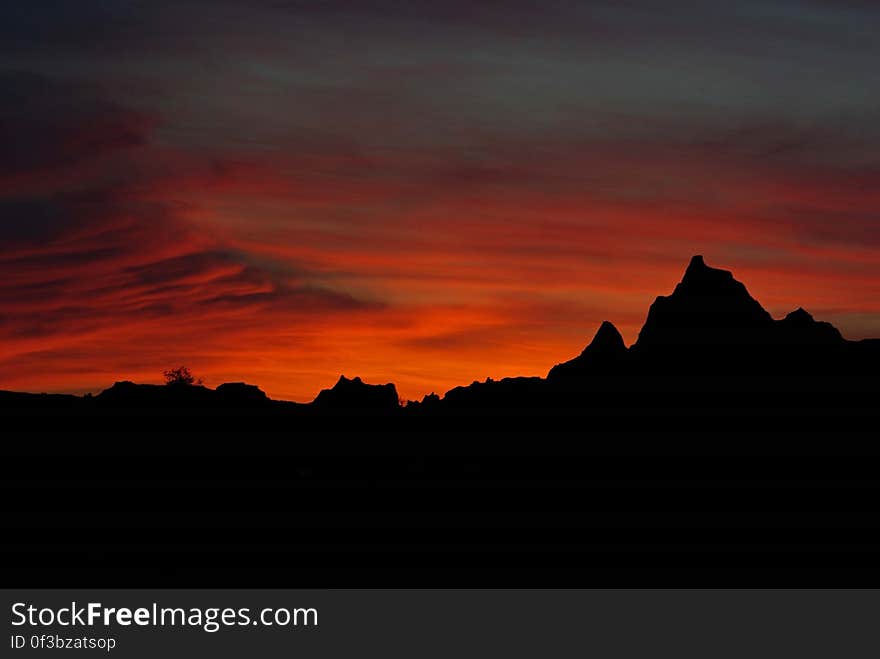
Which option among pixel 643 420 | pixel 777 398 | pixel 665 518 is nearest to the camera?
pixel 665 518

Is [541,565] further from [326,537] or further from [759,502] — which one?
[759,502]

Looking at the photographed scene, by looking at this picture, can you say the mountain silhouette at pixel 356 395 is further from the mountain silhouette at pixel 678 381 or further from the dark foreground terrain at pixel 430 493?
the dark foreground terrain at pixel 430 493

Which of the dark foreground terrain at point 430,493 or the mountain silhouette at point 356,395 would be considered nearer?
the dark foreground terrain at point 430,493

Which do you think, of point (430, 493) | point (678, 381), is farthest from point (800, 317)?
point (430, 493)

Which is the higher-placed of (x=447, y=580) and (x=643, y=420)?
(x=643, y=420)

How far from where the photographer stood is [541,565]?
73.6 metres

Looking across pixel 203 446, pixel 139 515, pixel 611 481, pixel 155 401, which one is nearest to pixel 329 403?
pixel 155 401

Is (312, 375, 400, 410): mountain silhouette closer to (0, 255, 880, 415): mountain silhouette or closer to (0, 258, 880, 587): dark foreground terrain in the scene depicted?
(0, 255, 880, 415): mountain silhouette

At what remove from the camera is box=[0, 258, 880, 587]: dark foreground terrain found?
234 ft

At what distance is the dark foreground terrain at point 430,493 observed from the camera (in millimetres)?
71375

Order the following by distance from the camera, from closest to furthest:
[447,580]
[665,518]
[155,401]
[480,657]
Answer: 1. [480,657]
2. [447,580]
3. [665,518]
4. [155,401]

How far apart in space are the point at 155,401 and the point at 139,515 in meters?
48.4

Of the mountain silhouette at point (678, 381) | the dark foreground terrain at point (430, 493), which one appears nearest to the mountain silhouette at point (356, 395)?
the mountain silhouette at point (678, 381)

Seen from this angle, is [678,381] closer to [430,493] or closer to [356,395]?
[356,395]
